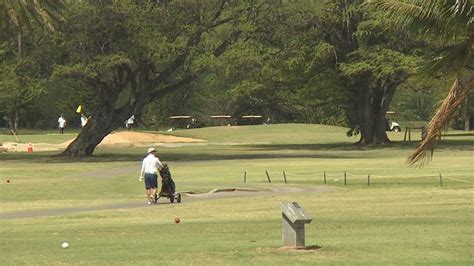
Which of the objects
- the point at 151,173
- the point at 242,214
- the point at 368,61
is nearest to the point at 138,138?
the point at 368,61

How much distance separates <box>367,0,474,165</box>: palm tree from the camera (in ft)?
63.4

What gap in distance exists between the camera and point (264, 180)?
132 ft

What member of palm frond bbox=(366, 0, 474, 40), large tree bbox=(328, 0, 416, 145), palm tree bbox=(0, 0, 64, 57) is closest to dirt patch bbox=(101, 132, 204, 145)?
large tree bbox=(328, 0, 416, 145)

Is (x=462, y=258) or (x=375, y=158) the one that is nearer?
(x=462, y=258)

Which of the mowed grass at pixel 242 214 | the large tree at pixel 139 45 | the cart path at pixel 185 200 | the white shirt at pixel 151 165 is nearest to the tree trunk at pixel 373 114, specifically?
the mowed grass at pixel 242 214

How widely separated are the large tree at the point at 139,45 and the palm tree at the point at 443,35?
→ 109ft

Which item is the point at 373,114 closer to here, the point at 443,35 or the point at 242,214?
the point at 242,214

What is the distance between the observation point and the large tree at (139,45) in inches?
2121

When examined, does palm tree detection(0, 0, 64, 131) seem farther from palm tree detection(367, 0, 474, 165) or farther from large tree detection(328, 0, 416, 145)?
palm tree detection(367, 0, 474, 165)

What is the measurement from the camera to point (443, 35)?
68.3ft

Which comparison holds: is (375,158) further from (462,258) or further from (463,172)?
(462,258)

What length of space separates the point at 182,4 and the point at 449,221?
3534cm

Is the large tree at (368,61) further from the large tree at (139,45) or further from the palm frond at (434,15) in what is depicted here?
the palm frond at (434,15)

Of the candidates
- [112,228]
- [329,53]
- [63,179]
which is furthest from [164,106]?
[112,228]
